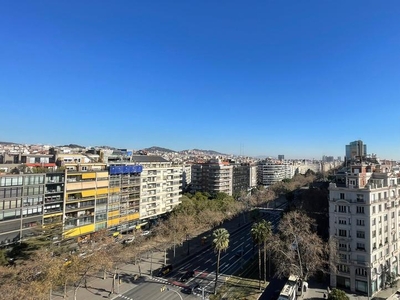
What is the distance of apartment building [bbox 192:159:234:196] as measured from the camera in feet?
475

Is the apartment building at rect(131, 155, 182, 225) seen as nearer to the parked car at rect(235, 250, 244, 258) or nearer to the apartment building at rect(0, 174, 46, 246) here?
the apartment building at rect(0, 174, 46, 246)

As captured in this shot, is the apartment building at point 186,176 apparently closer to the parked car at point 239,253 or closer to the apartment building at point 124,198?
the apartment building at point 124,198

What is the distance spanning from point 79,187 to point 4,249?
2162 cm

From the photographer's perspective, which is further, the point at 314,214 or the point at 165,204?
the point at 165,204

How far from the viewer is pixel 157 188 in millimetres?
102125

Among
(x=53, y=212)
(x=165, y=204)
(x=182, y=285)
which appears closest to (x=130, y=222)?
(x=165, y=204)

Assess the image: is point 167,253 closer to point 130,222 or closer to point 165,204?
point 130,222

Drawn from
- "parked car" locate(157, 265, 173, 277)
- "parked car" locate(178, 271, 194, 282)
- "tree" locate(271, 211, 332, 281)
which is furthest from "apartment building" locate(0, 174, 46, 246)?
"tree" locate(271, 211, 332, 281)

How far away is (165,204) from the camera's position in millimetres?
105500

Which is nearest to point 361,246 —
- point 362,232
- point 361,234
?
point 361,234

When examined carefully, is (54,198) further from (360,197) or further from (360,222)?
(360,197)

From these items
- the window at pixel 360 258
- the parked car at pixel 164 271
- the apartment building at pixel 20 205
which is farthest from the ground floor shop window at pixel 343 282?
the apartment building at pixel 20 205

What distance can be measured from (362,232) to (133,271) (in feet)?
145

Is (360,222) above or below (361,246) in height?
above
